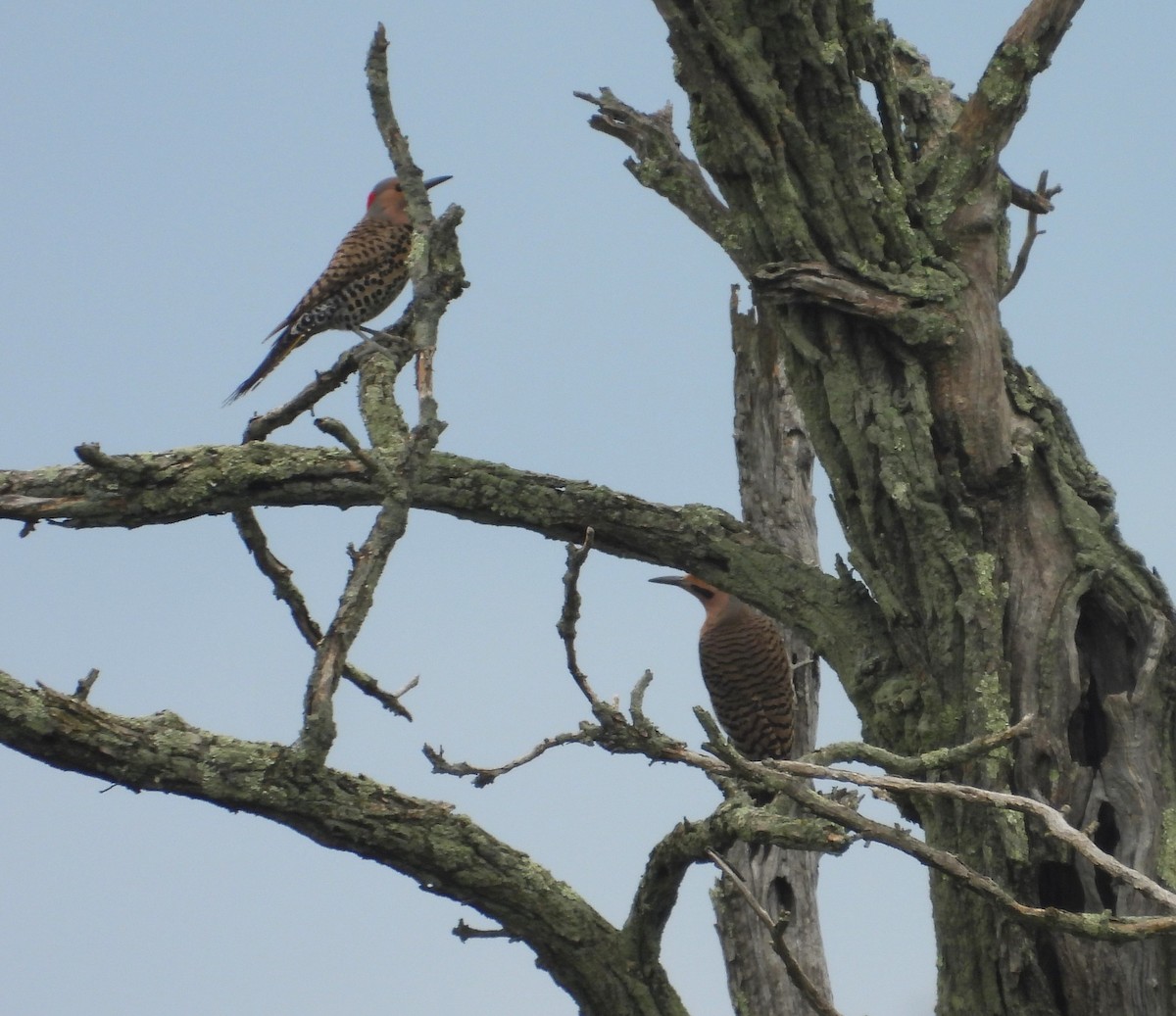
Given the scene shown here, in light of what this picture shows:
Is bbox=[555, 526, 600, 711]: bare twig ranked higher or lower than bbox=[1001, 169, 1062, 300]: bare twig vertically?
lower

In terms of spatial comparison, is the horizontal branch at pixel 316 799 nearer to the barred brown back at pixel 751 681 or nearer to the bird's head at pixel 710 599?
the barred brown back at pixel 751 681

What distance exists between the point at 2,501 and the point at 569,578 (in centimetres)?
174

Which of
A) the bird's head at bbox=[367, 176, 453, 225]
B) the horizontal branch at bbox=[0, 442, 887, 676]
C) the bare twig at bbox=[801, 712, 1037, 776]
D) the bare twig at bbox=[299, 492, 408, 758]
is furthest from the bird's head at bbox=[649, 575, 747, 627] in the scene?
the bare twig at bbox=[299, 492, 408, 758]

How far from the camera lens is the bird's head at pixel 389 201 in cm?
780

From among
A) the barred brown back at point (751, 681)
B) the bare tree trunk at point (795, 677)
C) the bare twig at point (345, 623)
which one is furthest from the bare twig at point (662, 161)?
the barred brown back at point (751, 681)

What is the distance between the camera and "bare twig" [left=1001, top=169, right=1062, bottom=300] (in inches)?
188

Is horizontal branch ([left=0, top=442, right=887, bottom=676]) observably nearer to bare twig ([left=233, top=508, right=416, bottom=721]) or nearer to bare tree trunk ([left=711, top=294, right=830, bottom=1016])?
bare twig ([left=233, top=508, right=416, bottom=721])

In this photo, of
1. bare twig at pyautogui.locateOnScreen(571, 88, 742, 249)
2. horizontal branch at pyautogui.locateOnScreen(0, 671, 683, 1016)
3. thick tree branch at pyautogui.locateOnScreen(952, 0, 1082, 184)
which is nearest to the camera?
horizontal branch at pyautogui.locateOnScreen(0, 671, 683, 1016)

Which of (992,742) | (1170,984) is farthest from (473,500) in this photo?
(1170,984)

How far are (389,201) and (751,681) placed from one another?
317 centimetres

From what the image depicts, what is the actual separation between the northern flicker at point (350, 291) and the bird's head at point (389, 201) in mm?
276

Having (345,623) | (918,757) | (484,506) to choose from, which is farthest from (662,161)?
(918,757)

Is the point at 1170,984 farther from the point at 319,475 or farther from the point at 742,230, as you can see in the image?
the point at 319,475

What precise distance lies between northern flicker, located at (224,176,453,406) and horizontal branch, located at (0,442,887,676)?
2.67 m
